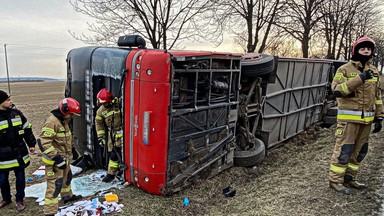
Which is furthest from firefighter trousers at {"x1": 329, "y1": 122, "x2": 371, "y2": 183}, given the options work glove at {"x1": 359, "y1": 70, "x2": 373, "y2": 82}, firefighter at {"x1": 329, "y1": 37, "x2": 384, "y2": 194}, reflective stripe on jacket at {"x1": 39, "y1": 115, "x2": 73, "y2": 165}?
reflective stripe on jacket at {"x1": 39, "y1": 115, "x2": 73, "y2": 165}

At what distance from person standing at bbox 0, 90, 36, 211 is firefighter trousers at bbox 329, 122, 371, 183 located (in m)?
3.94

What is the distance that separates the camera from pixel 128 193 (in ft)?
14.3

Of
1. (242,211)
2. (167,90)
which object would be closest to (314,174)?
(242,211)

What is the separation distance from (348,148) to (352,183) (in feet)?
1.86

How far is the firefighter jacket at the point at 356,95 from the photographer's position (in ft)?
12.1

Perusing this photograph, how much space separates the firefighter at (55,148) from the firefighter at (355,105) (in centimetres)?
331

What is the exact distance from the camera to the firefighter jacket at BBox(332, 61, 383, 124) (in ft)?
12.1

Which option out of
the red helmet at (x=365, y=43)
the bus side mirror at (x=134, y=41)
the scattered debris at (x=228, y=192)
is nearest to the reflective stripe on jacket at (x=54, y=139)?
the bus side mirror at (x=134, y=41)

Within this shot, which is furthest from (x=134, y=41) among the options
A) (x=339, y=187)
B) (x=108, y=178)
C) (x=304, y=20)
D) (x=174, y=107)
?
(x=304, y=20)

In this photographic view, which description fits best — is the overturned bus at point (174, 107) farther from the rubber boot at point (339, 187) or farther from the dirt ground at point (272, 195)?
the rubber boot at point (339, 187)

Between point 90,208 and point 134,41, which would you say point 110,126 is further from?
point 134,41

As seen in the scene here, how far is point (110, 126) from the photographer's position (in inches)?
184

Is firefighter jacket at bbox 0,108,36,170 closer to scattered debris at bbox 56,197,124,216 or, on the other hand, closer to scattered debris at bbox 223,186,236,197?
scattered debris at bbox 56,197,124,216

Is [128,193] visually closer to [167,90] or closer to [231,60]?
[167,90]
